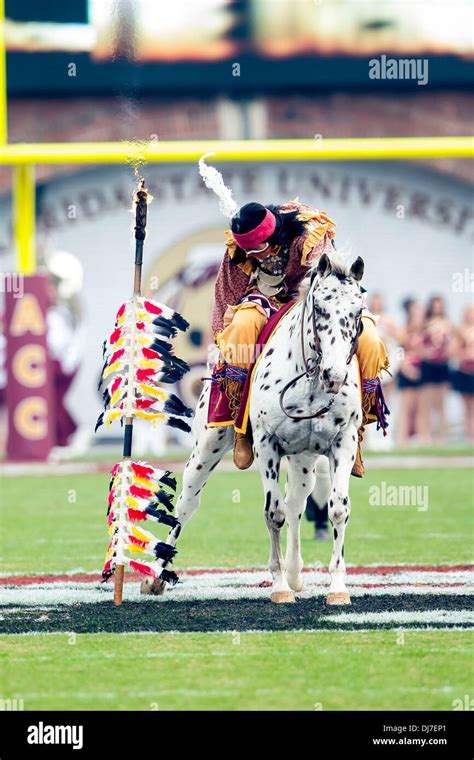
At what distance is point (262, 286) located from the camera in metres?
9.05

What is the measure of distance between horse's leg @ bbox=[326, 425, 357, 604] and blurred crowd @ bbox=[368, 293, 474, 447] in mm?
12384

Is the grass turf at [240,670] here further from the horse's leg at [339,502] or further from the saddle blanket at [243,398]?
the saddle blanket at [243,398]

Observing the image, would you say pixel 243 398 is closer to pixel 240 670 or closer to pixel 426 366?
pixel 240 670

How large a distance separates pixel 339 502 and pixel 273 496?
0.36m

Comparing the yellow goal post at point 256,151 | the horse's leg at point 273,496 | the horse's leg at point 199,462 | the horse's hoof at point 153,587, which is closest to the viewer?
the horse's leg at point 273,496

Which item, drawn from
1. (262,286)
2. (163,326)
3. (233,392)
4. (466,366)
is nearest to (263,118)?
(466,366)

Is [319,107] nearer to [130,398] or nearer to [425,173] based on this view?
[425,173]

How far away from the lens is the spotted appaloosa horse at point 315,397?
7.79 m

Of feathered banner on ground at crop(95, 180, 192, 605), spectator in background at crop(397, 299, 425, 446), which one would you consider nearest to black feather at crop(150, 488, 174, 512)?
feathered banner on ground at crop(95, 180, 192, 605)

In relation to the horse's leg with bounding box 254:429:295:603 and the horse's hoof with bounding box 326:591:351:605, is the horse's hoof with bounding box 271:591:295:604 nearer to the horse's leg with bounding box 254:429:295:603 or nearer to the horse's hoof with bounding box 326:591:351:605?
the horse's leg with bounding box 254:429:295:603

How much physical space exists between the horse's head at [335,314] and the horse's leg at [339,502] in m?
0.43

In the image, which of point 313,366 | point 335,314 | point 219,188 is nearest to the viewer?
point 335,314

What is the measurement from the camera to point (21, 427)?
19.4 meters
